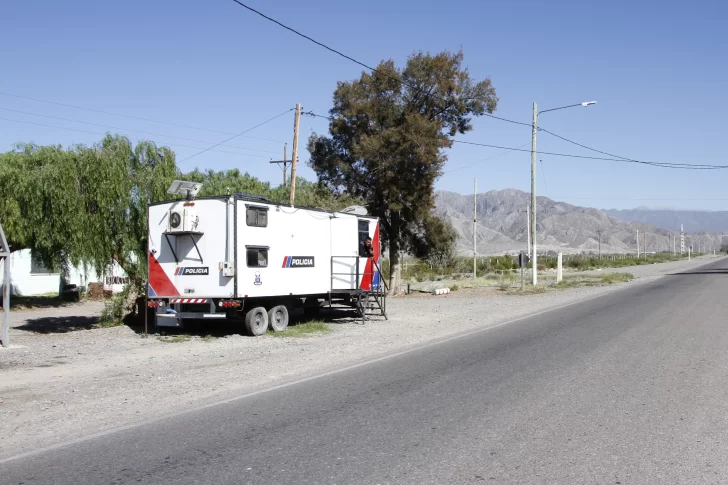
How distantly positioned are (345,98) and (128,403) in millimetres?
23910

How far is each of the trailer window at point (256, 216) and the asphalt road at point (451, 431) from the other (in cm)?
554

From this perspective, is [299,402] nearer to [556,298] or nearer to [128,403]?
[128,403]

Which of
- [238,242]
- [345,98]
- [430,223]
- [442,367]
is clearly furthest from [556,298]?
[442,367]

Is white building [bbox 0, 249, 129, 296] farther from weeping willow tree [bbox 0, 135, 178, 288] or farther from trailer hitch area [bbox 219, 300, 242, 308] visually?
trailer hitch area [bbox 219, 300, 242, 308]

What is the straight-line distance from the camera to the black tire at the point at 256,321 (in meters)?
16.0

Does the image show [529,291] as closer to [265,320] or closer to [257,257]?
[265,320]

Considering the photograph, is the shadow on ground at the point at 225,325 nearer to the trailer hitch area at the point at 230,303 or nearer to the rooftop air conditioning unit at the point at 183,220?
the trailer hitch area at the point at 230,303

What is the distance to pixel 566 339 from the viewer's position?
543 inches

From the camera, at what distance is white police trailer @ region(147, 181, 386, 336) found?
50.7 feet

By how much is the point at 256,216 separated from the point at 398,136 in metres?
14.3

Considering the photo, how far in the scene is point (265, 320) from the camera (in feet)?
54.2

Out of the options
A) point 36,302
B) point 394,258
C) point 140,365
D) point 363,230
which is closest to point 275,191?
point 394,258

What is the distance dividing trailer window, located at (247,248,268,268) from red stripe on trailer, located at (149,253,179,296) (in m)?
1.92

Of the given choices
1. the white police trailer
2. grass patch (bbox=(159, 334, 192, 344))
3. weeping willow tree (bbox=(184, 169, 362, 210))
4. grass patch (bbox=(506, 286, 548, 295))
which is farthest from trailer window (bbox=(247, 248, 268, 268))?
grass patch (bbox=(506, 286, 548, 295))
